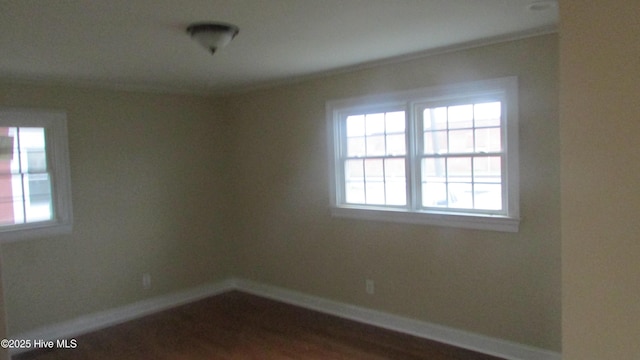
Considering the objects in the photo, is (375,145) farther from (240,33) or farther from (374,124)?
(240,33)

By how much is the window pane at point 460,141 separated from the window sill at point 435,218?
1.75 feet

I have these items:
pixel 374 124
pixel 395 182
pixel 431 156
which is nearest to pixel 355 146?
pixel 374 124

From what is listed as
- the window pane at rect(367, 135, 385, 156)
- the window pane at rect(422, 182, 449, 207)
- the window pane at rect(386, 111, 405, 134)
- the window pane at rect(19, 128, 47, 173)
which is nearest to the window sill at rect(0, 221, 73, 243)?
the window pane at rect(19, 128, 47, 173)

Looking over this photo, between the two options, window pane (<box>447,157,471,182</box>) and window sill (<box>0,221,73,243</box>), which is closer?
window pane (<box>447,157,471,182</box>)

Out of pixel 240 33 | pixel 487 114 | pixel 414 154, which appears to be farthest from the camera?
pixel 414 154

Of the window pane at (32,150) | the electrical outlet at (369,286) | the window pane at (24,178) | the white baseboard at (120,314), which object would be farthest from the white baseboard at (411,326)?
the window pane at (32,150)

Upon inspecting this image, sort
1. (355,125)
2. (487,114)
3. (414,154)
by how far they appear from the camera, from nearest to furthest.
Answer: (487,114) < (414,154) < (355,125)

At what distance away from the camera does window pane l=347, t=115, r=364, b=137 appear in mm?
4344

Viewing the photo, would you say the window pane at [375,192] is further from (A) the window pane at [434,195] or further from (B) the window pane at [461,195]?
(B) the window pane at [461,195]

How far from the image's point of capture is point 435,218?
3771 millimetres

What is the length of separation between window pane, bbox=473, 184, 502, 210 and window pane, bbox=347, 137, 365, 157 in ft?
3.94

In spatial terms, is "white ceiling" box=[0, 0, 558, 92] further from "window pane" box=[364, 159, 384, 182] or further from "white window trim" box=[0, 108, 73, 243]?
"window pane" box=[364, 159, 384, 182]

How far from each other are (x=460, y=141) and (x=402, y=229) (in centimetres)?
94

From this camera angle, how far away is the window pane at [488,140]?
3.44 metres
